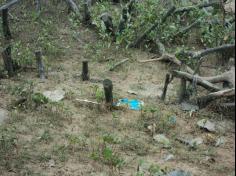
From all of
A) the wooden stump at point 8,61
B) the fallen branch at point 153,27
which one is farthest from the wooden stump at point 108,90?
the fallen branch at point 153,27

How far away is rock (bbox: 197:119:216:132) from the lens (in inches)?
239

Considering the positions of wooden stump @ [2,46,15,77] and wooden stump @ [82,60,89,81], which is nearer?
wooden stump @ [2,46,15,77]

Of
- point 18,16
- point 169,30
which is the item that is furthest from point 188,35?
point 18,16

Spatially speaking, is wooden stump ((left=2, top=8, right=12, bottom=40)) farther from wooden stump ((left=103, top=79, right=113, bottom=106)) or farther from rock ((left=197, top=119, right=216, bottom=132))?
rock ((left=197, top=119, right=216, bottom=132))

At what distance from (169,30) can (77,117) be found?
3.32m

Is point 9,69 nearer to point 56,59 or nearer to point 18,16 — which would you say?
point 56,59

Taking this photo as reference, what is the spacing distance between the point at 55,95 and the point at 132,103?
1152 millimetres

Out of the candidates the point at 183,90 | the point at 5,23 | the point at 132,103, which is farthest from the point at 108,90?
the point at 5,23

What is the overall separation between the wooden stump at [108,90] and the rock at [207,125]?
A: 1253mm

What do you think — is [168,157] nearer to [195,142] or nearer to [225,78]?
[195,142]

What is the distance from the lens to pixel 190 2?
9.45 metres

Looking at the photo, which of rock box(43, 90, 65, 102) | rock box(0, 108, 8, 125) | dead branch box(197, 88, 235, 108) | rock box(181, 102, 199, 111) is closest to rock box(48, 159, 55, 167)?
rock box(0, 108, 8, 125)

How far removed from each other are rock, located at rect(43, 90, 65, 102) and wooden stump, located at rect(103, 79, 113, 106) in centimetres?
77

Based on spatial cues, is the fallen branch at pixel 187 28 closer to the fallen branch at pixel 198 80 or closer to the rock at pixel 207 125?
the fallen branch at pixel 198 80
